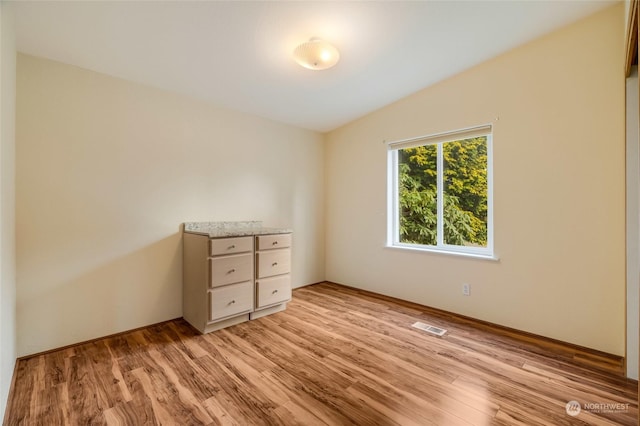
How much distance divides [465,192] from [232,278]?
99.8 inches

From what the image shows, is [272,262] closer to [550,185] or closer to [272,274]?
[272,274]

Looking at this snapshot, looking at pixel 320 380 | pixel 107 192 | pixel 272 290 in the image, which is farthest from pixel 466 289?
pixel 107 192

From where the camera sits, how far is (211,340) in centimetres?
235

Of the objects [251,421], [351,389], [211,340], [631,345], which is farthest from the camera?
[211,340]

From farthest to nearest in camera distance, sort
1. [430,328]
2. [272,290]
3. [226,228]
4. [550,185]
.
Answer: [226,228], [272,290], [430,328], [550,185]

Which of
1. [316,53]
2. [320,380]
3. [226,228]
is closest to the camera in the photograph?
[320,380]

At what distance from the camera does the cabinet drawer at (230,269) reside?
8.11ft

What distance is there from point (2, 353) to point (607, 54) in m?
4.34

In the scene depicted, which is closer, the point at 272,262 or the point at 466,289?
the point at 466,289

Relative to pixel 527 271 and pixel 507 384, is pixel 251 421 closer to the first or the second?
pixel 507 384

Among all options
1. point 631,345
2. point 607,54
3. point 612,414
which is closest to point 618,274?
point 631,345

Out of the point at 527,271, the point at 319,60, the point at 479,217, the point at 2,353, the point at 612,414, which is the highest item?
the point at 319,60

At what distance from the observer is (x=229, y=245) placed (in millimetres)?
2572

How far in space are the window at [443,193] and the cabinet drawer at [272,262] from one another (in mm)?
1362
